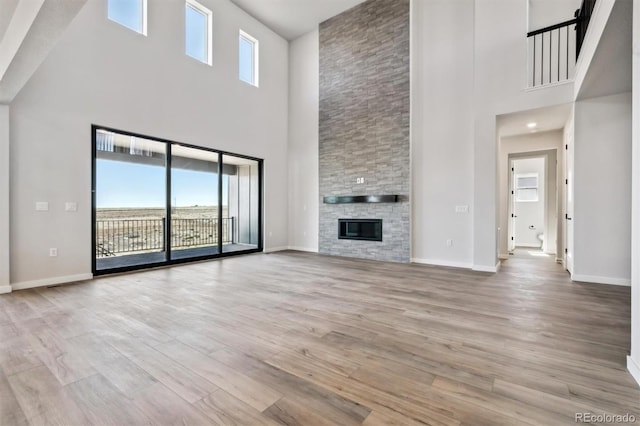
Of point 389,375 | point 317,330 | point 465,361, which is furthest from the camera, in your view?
point 317,330

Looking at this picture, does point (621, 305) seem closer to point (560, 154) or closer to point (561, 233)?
point (561, 233)

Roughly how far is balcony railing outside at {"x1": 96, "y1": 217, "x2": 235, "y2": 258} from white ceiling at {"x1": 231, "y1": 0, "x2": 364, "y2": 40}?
4959mm

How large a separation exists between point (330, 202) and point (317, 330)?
4.61 meters

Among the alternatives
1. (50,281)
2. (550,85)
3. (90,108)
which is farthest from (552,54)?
(50,281)

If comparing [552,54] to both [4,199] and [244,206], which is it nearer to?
[244,206]

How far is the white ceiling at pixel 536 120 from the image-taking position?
4668 millimetres

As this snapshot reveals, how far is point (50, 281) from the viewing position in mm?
3990

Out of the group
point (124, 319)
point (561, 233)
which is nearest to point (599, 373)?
point (124, 319)

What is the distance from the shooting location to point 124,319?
2682 millimetres

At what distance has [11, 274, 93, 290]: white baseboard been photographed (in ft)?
12.4

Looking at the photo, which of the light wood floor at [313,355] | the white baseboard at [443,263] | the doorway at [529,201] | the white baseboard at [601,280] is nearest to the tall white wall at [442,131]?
the white baseboard at [443,263]

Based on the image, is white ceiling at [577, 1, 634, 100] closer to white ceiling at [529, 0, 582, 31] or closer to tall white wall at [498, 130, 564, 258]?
tall white wall at [498, 130, 564, 258]

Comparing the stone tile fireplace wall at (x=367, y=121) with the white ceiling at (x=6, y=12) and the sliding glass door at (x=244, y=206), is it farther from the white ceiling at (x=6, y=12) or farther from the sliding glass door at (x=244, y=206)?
the white ceiling at (x=6, y=12)

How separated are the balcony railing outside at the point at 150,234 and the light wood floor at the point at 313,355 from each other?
1.41 meters
